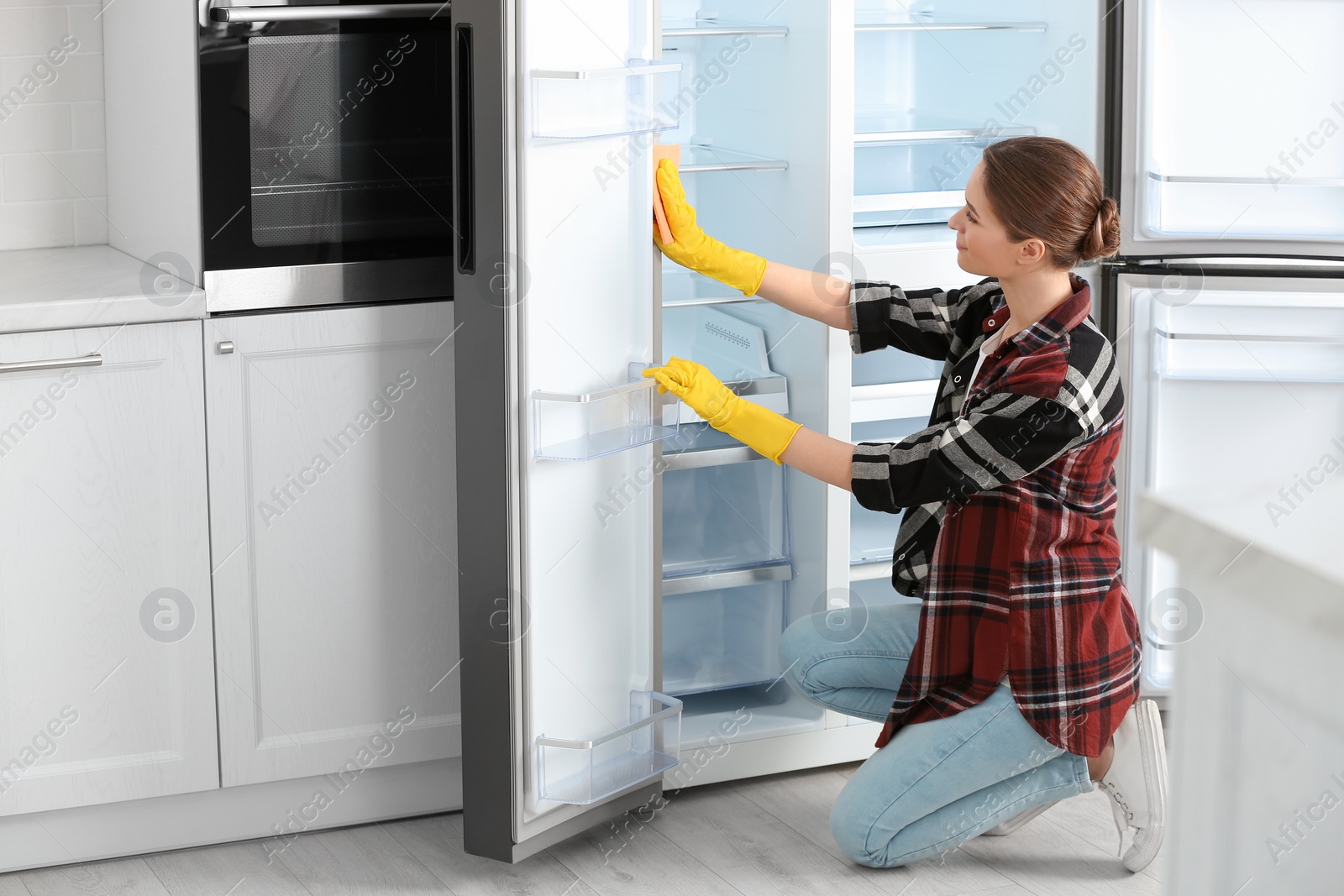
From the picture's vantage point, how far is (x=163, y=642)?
2.04m

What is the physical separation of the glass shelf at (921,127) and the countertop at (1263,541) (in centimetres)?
140

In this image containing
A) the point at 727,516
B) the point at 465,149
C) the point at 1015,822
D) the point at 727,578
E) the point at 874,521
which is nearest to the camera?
the point at 465,149

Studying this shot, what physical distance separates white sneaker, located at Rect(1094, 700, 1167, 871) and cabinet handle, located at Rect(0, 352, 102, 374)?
154 centimetres

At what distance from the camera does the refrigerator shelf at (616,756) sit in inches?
76.7

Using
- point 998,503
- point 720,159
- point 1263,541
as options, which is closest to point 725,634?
point 998,503

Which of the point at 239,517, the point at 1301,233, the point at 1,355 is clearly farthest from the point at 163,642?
the point at 1301,233

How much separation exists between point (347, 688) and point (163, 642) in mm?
281

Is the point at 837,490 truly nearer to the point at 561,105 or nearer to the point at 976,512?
the point at 976,512

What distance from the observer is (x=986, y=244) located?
6.21 feet

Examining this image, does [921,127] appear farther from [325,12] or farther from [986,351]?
[325,12]

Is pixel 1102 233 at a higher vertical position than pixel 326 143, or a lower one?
lower

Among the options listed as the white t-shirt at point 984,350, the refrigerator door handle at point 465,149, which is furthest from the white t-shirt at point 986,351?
the refrigerator door handle at point 465,149

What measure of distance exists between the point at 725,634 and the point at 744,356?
496mm

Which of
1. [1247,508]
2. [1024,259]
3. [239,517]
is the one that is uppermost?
[1024,259]
